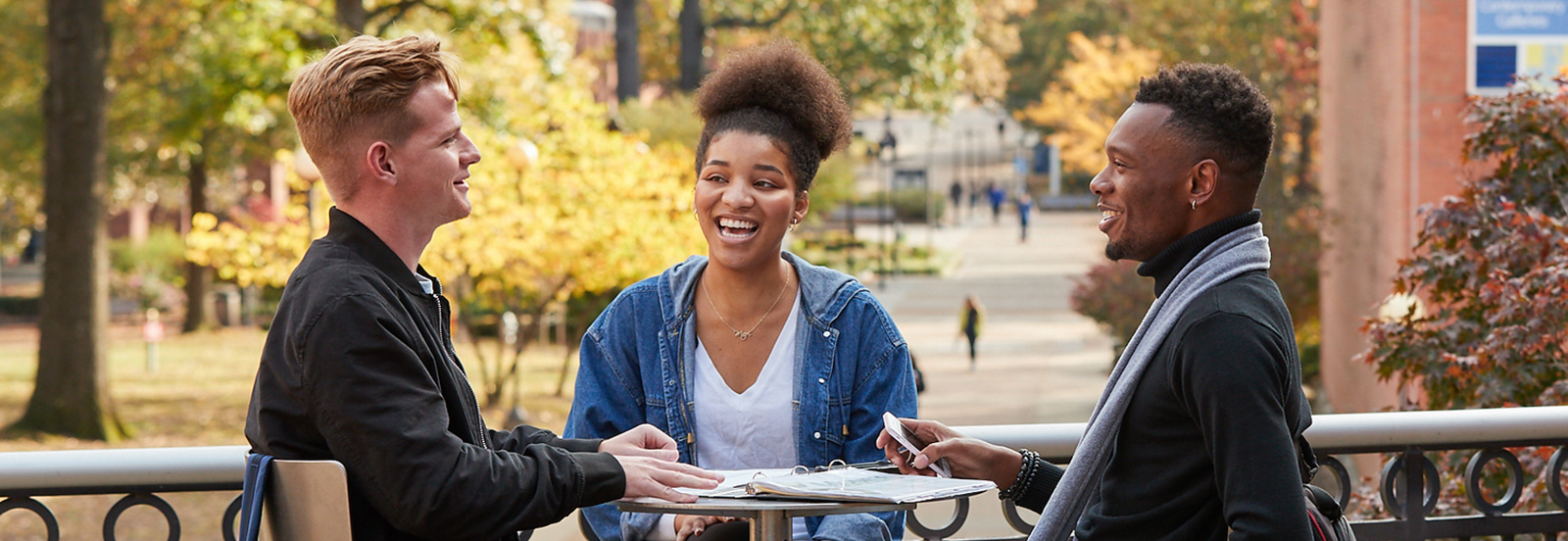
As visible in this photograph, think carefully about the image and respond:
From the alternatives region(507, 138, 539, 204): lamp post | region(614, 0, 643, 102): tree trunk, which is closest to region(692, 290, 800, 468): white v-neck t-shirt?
region(507, 138, 539, 204): lamp post

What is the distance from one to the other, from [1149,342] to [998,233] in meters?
49.0

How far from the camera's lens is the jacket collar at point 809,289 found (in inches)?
135

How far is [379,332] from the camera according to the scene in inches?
90.4

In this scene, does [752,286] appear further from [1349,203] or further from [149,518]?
[1349,203]

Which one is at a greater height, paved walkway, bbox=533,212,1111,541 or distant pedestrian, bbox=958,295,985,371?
distant pedestrian, bbox=958,295,985,371

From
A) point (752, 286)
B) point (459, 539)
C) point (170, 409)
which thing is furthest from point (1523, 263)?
point (170, 409)

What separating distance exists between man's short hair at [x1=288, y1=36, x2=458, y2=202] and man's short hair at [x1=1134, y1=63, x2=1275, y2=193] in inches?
52.8

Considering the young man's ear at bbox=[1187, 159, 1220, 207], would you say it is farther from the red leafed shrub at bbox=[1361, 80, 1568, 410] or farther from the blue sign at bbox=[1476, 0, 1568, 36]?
the blue sign at bbox=[1476, 0, 1568, 36]

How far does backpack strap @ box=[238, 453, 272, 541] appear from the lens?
2.34m

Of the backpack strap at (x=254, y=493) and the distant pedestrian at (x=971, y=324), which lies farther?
the distant pedestrian at (x=971, y=324)

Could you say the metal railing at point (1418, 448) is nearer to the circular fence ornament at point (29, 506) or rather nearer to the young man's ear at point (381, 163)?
the young man's ear at point (381, 163)

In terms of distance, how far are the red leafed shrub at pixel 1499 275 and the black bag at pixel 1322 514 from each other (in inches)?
112

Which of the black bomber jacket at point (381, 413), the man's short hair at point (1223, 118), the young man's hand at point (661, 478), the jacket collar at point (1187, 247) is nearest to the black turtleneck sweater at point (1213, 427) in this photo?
the jacket collar at point (1187, 247)

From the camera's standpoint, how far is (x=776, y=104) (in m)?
3.43
